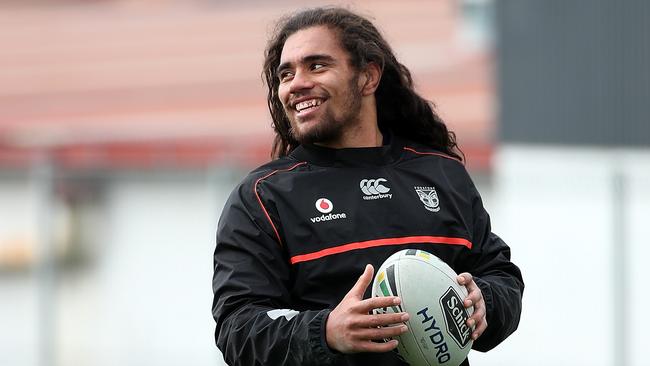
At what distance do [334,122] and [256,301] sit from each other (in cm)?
60

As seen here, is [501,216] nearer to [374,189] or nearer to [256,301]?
[374,189]

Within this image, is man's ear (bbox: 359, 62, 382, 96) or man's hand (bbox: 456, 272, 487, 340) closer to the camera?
man's hand (bbox: 456, 272, 487, 340)

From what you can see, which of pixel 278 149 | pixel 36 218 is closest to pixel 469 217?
pixel 278 149

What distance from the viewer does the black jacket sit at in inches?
123

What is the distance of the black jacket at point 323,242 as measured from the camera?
3137mm

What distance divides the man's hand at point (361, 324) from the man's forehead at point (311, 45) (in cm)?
77

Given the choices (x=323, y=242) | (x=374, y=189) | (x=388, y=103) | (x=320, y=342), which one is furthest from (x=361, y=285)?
(x=388, y=103)

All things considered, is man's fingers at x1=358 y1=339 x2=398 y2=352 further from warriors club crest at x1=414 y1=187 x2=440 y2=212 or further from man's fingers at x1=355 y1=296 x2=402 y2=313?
warriors club crest at x1=414 y1=187 x2=440 y2=212

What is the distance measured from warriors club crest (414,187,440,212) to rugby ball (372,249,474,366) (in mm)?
282

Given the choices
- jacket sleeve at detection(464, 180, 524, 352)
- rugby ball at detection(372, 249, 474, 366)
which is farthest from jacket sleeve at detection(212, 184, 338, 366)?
jacket sleeve at detection(464, 180, 524, 352)

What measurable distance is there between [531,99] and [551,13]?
31.2 inches

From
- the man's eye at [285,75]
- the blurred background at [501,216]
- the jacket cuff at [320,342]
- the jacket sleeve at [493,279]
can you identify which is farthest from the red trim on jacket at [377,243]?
the blurred background at [501,216]

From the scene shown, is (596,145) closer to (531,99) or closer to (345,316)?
(531,99)

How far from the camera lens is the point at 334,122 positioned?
11.3 feet
